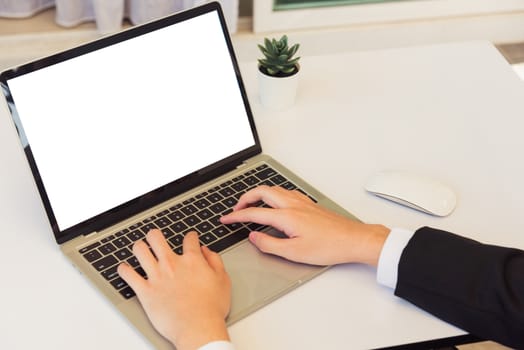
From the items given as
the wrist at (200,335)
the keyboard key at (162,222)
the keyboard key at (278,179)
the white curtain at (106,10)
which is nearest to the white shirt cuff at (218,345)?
the wrist at (200,335)

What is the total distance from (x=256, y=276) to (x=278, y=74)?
469 mm

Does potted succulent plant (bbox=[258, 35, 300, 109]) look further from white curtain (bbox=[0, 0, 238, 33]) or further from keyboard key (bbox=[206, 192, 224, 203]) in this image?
white curtain (bbox=[0, 0, 238, 33])

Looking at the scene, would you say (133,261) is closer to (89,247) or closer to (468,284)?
(89,247)

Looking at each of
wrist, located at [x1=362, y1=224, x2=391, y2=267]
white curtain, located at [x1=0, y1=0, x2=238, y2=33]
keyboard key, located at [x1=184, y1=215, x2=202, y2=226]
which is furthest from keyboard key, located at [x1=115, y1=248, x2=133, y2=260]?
Result: white curtain, located at [x1=0, y1=0, x2=238, y2=33]

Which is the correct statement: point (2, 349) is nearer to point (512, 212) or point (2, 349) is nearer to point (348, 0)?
point (512, 212)

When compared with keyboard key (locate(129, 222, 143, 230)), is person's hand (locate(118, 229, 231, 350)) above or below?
below

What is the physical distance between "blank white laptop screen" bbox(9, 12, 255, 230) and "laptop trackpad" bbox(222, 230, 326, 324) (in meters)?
0.19

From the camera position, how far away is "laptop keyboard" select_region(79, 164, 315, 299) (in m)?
0.93

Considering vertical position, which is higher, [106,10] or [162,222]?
[106,10]

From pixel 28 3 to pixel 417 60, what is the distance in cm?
136

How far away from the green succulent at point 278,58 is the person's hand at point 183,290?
1.43 feet

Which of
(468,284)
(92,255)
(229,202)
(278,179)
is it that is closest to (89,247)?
(92,255)

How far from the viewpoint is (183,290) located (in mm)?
867

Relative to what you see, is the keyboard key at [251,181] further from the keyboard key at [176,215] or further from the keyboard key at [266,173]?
the keyboard key at [176,215]
